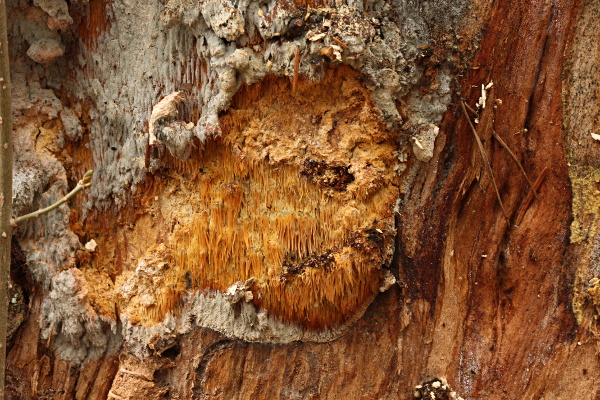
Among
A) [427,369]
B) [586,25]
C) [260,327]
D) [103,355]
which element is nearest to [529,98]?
[586,25]

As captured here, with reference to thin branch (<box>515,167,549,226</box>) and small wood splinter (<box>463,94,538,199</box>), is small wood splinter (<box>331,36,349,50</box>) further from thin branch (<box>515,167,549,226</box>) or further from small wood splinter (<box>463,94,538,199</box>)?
thin branch (<box>515,167,549,226</box>)

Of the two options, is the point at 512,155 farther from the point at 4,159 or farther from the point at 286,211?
the point at 4,159

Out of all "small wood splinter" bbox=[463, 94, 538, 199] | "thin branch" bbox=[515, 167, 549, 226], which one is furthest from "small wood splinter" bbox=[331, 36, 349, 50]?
"thin branch" bbox=[515, 167, 549, 226]

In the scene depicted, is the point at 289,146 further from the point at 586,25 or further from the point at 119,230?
the point at 586,25

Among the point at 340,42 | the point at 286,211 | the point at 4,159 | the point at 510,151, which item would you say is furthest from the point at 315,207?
the point at 4,159

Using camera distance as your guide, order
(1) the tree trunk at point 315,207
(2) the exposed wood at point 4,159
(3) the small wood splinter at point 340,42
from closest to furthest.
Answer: (2) the exposed wood at point 4,159 → (3) the small wood splinter at point 340,42 → (1) the tree trunk at point 315,207

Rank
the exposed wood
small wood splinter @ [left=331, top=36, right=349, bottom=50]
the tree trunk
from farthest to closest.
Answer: the tree trunk → small wood splinter @ [left=331, top=36, right=349, bottom=50] → the exposed wood

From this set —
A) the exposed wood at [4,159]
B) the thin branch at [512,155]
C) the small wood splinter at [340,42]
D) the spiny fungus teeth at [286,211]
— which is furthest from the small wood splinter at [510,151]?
the exposed wood at [4,159]

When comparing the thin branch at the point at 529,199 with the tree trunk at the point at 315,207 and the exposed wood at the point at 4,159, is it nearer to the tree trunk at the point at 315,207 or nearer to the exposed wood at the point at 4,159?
the tree trunk at the point at 315,207
